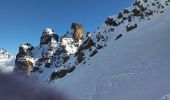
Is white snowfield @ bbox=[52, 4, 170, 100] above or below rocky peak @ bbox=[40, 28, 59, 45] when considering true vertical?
below

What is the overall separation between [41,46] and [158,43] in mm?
131355

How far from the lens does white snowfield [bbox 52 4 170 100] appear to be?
25.5m

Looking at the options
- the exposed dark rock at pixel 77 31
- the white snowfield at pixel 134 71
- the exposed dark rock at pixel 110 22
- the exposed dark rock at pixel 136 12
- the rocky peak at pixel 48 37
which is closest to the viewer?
the white snowfield at pixel 134 71

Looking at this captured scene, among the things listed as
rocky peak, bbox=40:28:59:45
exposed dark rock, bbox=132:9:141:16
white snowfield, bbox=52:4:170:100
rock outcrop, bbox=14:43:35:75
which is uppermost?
rocky peak, bbox=40:28:59:45

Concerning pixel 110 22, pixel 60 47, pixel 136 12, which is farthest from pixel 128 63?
pixel 60 47

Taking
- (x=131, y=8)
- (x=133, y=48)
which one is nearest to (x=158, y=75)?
(x=133, y=48)

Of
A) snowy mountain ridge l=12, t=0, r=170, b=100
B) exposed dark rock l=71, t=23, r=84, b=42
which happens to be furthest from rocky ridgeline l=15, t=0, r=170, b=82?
snowy mountain ridge l=12, t=0, r=170, b=100

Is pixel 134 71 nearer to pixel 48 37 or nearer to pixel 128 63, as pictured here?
pixel 128 63

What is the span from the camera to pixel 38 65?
14900 centimetres

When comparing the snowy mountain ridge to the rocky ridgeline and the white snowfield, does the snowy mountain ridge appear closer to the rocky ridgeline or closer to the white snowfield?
the white snowfield

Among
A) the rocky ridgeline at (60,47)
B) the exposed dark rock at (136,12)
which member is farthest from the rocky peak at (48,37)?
the exposed dark rock at (136,12)

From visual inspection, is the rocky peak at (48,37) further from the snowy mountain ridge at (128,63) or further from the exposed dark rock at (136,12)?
the exposed dark rock at (136,12)

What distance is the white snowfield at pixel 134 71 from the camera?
25.5m

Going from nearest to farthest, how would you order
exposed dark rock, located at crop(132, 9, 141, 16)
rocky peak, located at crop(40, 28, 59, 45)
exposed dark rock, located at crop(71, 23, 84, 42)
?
exposed dark rock, located at crop(132, 9, 141, 16) < exposed dark rock, located at crop(71, 23, 84, 42) < rocky peak, located at crop(40, 28, 59, 45)
